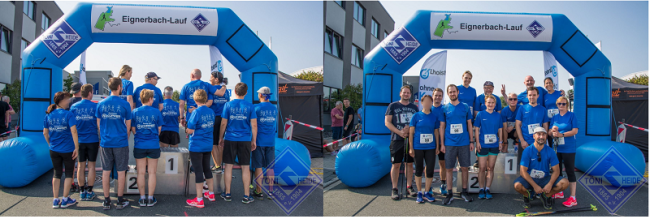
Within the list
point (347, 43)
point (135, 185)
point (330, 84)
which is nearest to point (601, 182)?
point (135, 185)

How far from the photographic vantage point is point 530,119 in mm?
4551

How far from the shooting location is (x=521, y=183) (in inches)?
162

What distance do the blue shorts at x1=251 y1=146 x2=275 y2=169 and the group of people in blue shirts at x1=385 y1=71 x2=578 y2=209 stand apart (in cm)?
151

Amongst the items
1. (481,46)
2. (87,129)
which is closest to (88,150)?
(87,129)

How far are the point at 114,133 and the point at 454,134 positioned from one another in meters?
3.82

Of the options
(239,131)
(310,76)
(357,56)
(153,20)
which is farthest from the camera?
(357,56)

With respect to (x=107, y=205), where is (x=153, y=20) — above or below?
above

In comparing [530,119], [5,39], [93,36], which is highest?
[5,39]

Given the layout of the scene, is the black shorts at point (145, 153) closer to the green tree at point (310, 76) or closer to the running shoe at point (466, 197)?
the running shoe at point (466, 197)

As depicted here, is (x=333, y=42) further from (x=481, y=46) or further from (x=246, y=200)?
(x=246, y=200)

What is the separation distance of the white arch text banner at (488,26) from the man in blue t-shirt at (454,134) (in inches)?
59.3

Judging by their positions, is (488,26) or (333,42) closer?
(488,26)

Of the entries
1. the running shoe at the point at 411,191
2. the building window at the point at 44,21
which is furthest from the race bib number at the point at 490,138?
the building window at the point at 44,21

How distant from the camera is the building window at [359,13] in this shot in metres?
18.2
